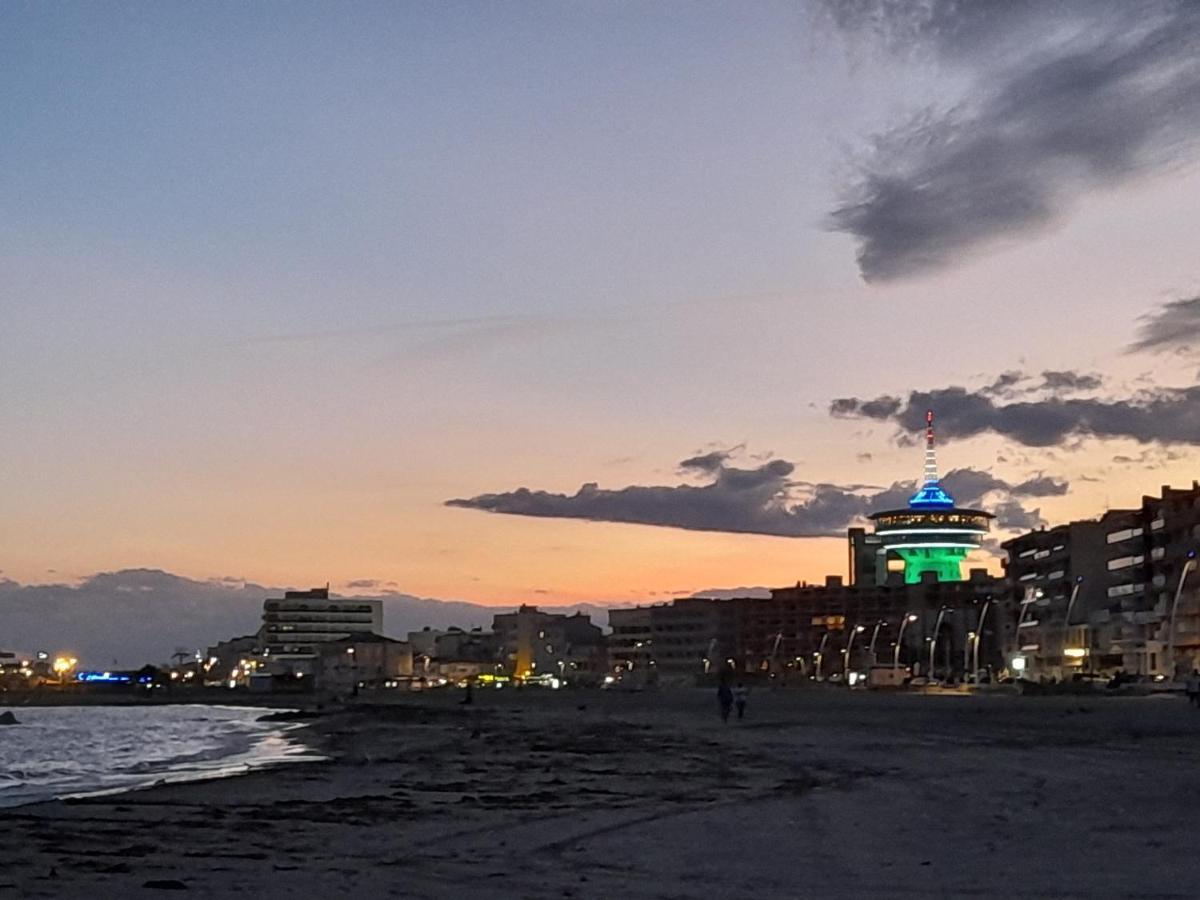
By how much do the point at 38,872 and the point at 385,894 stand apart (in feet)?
13.6

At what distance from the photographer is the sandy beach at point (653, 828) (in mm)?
13719

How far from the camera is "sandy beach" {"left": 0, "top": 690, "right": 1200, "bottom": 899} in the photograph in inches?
540

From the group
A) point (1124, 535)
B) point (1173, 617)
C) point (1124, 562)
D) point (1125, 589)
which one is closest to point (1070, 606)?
point (1125, 589)

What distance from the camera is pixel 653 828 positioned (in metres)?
18.6

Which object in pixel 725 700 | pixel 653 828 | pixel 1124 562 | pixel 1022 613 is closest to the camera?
pixel 653 828

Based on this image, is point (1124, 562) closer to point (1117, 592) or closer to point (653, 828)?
point (1117, 592)

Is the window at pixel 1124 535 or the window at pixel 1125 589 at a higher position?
the window at pixel 1124 535

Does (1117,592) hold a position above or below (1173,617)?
above

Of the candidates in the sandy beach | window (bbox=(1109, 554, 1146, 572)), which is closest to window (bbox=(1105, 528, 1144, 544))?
window (bbox=(1109, 554, 1146, 572))

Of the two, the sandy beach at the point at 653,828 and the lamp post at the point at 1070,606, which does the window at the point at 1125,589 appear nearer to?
the lamp post at the point at 1070,606

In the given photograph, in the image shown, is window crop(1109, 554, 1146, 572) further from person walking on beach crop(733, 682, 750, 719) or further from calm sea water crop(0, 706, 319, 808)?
calm sea water crop(0, 706, 319, 808)

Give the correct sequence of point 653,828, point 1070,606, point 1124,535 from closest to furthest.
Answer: point 653,828 → point 1124,535 → point 1070,606

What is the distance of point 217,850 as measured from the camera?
662 inches

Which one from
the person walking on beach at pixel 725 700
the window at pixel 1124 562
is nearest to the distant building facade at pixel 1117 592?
the window at pixel 1124 562
